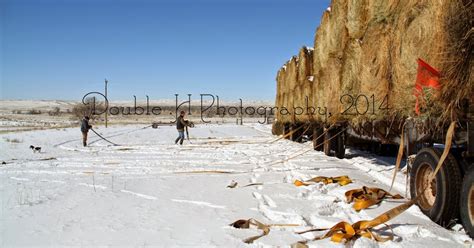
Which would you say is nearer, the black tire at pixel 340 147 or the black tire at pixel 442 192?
the black tire at pixel 442 192

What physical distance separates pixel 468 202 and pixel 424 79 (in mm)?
1553

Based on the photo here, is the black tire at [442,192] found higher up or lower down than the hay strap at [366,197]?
higher up

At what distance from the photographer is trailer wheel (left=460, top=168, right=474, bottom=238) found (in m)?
3.95

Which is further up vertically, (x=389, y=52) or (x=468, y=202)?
(x=389, y=52)

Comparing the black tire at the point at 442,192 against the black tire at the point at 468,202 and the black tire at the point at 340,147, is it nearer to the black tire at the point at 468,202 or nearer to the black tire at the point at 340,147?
the black tire at the point at 468,202

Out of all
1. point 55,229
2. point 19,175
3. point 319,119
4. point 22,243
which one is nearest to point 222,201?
point 55,229

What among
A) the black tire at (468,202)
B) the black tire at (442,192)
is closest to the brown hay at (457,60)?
the black tire at (442,192)

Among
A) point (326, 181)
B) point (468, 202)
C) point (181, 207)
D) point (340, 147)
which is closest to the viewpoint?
point (468, 202)

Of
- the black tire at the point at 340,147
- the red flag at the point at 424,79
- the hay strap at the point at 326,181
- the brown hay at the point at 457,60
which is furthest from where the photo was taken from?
the black tire at the point at 340,147

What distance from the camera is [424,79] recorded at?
15.9ft

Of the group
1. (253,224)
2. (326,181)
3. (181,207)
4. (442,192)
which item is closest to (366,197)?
(442,192)

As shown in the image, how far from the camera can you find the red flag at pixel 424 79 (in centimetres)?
459

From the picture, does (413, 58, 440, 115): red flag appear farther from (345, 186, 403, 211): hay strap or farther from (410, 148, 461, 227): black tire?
(345, 186, 403, 211): hay strap

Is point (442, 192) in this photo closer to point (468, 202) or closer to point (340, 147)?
point (468, 202)
